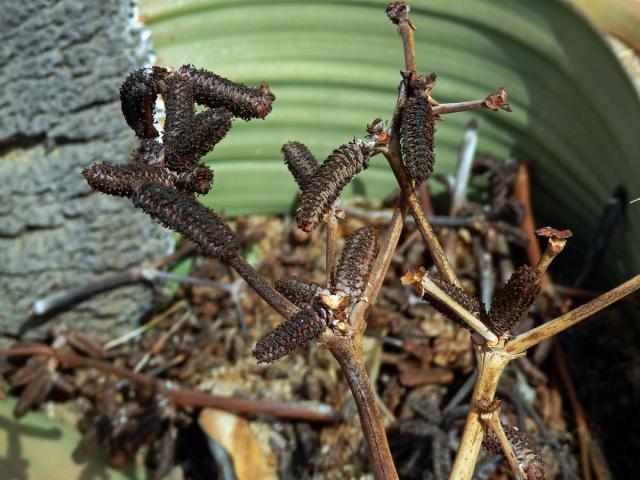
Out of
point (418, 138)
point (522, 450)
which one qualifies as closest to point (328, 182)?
point (418, 138)

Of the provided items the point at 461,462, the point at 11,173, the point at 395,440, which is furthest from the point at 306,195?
the point at 11,173

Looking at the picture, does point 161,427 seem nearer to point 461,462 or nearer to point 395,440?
point 395,440

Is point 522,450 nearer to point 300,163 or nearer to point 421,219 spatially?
point 421,219

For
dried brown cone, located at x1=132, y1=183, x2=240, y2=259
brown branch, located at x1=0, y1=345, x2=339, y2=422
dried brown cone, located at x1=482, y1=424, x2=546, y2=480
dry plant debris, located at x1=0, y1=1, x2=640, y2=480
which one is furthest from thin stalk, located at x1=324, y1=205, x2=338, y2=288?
brown branch, located at x1=0, y1=345, x2=339, y2=422

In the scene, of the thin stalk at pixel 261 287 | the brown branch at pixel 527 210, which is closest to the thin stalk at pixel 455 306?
the thin stalk at pixel 261 287

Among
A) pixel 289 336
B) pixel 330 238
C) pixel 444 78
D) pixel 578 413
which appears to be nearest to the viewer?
pixel 289 336

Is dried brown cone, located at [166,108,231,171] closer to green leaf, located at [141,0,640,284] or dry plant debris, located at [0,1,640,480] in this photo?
dry plant debris, located at [0,1,640,480]
